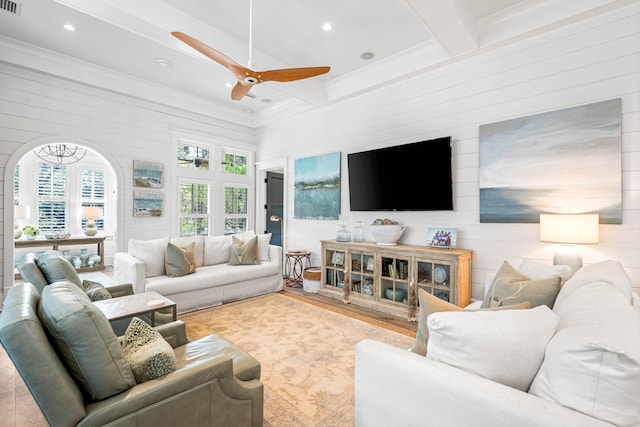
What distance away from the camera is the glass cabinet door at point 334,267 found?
441cm

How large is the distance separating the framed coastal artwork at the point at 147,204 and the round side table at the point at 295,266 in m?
2.26

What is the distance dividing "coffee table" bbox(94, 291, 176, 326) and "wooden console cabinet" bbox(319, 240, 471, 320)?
2.39 metres

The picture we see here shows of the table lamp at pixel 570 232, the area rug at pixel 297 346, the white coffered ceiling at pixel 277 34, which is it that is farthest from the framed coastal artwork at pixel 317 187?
the table lamp at pixel 570 232

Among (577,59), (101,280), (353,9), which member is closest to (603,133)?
(577,59)

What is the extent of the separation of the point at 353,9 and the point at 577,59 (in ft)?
7.13

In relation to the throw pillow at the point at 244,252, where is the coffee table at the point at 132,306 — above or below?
below

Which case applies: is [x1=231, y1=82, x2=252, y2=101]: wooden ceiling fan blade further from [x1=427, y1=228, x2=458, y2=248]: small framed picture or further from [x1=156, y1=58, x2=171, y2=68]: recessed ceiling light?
[x1=427, y1=228, x2=458, y2=248]: small framed picture

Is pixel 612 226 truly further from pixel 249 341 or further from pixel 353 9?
pixel 249 341

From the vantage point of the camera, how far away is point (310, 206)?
5.29 m

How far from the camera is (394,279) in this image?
3.78 meters

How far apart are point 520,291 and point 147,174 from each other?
517cm

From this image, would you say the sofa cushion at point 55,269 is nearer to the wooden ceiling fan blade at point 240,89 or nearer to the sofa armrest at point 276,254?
the wooden ceiling fan blade at point 240,89

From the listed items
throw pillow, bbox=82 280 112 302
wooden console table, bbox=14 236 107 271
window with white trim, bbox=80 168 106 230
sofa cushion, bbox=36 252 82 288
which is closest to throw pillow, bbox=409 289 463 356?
sofa cushion, bbox=36 252 82 288

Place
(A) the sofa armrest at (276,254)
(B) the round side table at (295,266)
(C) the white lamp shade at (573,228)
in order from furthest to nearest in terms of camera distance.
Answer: (B) the round side table at (295,266) < (A) the sofa armrest at (276,254) < (C) the white lamp shade at (573,228)
